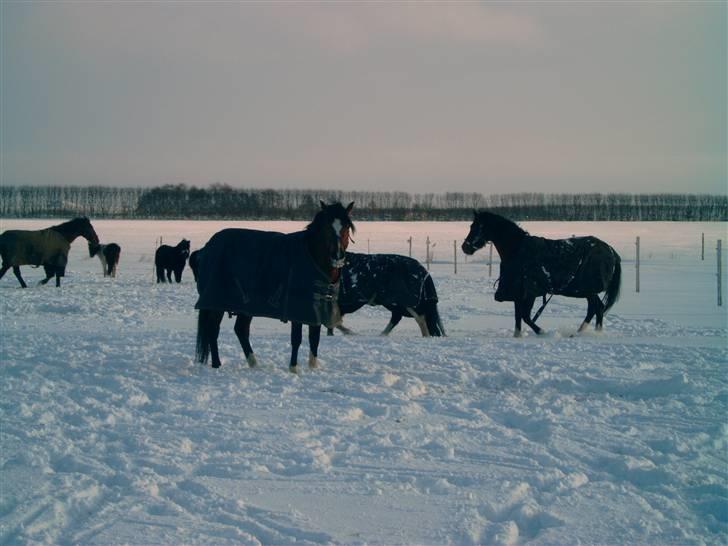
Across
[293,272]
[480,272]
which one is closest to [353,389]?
[293,272]

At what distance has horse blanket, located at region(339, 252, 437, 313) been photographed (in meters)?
9.79

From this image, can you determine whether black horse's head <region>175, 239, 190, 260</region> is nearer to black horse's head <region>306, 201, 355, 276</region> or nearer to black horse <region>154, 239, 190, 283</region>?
black horse <region>154, 239, 190, 283</region>

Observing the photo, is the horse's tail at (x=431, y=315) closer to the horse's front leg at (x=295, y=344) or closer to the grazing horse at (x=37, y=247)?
the horse's front leg at (x=295, y=344)

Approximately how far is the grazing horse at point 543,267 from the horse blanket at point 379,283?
49.4 inches

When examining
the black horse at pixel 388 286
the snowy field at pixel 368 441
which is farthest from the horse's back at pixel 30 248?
the black horse at pixel 388 286

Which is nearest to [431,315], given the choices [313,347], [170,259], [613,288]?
[613,288]

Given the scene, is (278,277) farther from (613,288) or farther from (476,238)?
(613,288)

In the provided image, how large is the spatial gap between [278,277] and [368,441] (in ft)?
9.37

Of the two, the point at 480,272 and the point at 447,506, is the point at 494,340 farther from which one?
the point at 480,272

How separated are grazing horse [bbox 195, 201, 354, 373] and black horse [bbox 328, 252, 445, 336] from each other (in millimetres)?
2489

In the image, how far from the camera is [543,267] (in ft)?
33.1

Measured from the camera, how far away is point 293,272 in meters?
7.01

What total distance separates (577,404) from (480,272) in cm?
1986

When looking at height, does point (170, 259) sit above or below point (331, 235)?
below
